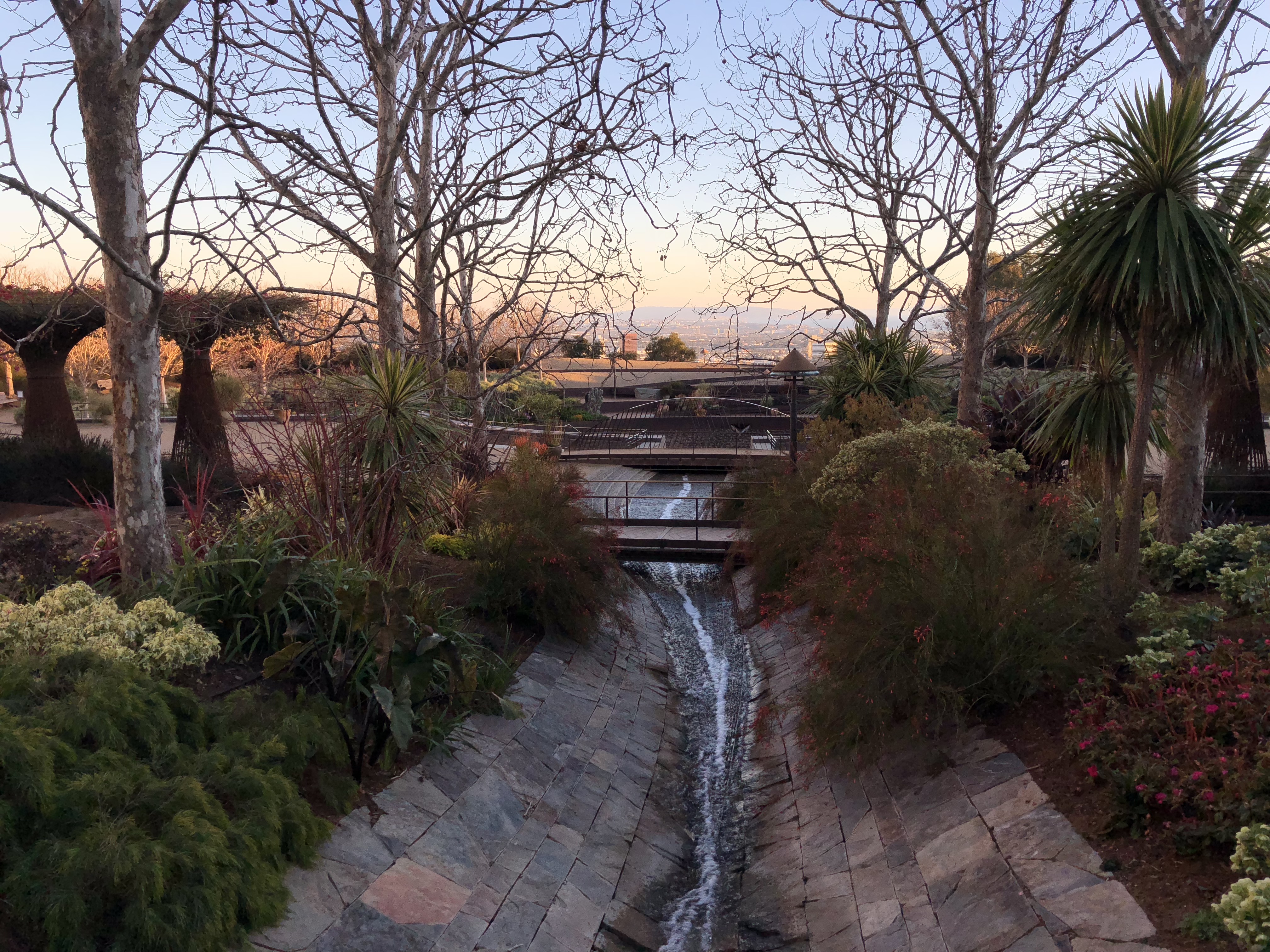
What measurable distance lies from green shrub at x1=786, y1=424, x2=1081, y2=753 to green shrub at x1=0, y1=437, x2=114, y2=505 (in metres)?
11.8

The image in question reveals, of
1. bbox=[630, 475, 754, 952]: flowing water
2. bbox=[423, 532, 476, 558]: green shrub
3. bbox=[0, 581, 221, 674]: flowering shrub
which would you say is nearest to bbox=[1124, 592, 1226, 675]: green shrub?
bbox=[630, 475, 754, 952]: flowing water

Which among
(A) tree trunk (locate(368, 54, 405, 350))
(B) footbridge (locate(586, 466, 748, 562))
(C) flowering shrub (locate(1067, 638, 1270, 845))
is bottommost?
(B) footbridge (locate(586, 466, 748, 562))

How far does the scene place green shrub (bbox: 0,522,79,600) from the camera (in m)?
7.07

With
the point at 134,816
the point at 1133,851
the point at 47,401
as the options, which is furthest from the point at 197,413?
the point at 1133,851

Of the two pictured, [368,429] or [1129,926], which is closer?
[1129,926]

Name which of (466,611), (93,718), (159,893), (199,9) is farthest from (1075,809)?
(199,9)

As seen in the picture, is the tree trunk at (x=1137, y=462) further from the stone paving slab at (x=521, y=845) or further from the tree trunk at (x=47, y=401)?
the tree trunk at (x=47, y=401)

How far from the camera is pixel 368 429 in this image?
29.1 feet

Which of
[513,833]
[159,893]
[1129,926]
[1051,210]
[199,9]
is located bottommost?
[513,833]

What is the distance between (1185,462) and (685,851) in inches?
258

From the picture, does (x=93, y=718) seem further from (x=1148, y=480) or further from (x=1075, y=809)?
(x=1148, y=480)

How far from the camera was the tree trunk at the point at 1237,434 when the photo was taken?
1468 cm

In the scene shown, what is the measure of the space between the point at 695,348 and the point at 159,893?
191ft

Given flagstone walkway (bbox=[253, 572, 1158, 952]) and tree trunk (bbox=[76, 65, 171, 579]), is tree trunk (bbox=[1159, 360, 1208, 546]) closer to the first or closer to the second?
flagstone walkway (bbox=[253, 572, 1158, 952])
